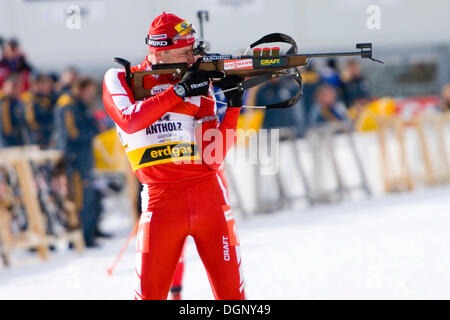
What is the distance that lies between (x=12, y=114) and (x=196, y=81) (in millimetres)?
5800

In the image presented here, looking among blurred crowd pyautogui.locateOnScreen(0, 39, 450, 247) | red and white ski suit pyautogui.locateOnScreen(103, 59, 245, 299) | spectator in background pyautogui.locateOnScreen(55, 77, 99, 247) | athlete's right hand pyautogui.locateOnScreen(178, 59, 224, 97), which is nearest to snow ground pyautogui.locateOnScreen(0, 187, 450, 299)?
spectator in background pyautogui.locateOnScreen(55, 77, 99, 247)

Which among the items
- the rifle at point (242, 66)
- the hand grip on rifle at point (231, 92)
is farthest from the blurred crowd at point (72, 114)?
the hand grip on rifle at point (231, 92)

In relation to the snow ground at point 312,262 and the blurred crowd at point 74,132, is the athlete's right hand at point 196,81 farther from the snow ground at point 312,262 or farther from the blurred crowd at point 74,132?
the blurred crowd at point 74,132

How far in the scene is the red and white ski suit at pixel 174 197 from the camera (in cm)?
417

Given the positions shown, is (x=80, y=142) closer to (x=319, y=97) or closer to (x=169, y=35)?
(x=319, y=97)

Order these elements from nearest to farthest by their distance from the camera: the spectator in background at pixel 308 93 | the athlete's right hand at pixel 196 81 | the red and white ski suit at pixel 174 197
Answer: the athlete's right hand at pixel 196 81 < the red and white ski suit at pixel 174 197 < the spectator in background at pixel 308 93

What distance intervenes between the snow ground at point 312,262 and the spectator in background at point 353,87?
3.76 m

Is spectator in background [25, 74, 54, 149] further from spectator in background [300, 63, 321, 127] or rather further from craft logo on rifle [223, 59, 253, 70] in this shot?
craft logo on rifle [223, 59, 253, 70]

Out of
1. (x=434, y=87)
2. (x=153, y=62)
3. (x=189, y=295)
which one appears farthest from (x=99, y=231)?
(x=434, y=87)

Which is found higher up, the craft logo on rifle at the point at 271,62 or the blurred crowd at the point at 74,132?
the craft logo on rifle at the point at 271,62

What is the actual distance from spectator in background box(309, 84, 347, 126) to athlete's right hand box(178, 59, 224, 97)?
355 inches

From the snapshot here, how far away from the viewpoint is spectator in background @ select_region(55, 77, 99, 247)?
30.5 ft

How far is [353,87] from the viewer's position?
15.1 metres
